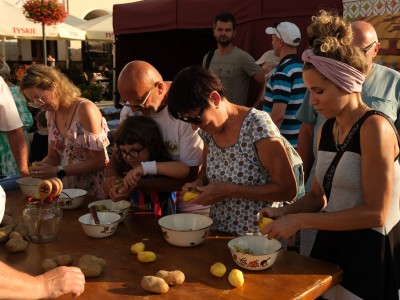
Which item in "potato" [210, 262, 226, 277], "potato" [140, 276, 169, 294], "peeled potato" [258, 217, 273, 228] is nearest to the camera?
"potato" [140, 276, 169, 294]

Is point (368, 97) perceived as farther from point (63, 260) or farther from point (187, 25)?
point (187, 25)

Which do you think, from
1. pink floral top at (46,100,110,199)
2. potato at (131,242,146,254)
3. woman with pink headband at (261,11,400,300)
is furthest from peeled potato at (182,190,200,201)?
pink floral top at (46,100,110,199)

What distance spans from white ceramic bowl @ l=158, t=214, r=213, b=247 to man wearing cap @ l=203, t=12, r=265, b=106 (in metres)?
3.06

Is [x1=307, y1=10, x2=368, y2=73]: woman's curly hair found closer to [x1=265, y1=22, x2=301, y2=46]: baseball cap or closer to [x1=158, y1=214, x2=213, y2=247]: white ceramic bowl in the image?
[x1=158, y1=214, x2=213, y2=247]: white ceramic bowl

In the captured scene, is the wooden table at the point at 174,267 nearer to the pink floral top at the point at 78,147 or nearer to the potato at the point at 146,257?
the potato at the point at 146,257

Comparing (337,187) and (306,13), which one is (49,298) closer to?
(337,187)

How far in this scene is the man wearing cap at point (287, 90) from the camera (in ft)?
11.9

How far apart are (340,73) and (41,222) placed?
134 centimetres

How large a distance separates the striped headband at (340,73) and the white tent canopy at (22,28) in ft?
35.2

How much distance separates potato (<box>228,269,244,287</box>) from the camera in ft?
4.79

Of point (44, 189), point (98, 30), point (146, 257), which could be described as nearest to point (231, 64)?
point (44, 189)

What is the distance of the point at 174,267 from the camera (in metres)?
1.62

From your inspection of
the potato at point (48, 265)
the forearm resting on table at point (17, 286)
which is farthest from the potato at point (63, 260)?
the forearm resting on table at point (17, 286)

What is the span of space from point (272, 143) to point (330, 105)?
32cm
